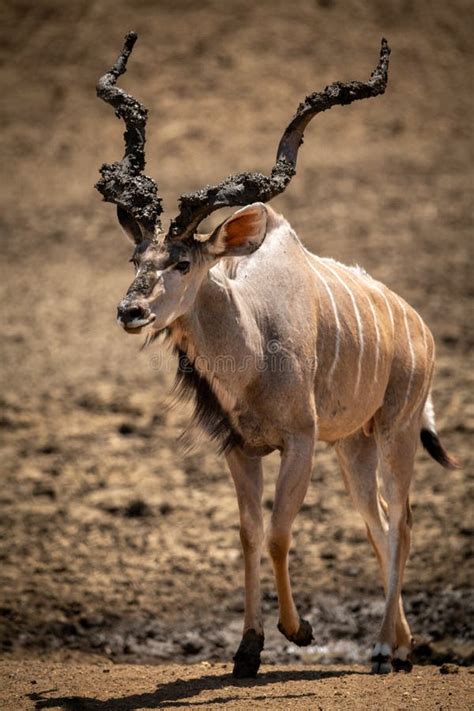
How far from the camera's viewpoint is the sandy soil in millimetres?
4863

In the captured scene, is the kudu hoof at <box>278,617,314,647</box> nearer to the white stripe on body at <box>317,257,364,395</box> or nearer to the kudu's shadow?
the kudu's shadow

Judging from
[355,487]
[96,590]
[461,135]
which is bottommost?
[96,590]

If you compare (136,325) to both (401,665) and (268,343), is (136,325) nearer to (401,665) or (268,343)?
(268,343)

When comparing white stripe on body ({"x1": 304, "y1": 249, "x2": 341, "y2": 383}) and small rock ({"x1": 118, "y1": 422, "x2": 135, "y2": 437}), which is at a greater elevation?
white stripe on body ({"x1": 304, "y1": 249, "x2": 341, "y2": 383})

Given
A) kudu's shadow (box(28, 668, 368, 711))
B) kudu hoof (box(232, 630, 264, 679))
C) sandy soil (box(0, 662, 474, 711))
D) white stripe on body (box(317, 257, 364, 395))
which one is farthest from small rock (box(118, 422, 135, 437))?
kudu hoof (box(232, 630, 264, 679))

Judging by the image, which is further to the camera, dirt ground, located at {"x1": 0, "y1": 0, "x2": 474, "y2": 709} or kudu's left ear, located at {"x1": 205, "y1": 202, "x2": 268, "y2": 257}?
dirt ground, located at {"x1": 0, "y1": 0, "x2": 474, "y2": 709}

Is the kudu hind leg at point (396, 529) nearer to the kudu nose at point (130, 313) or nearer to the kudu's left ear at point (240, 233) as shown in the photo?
the kudu's left ear at point (240, 233)

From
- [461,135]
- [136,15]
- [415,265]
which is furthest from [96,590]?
[136,15]

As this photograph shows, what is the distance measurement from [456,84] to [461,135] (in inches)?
81.9

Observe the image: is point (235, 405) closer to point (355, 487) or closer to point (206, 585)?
point (355, 487)

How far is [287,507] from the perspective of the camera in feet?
17.4

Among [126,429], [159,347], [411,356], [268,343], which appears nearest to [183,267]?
[268,343]

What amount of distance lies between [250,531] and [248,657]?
54cm

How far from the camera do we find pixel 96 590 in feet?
24.4
